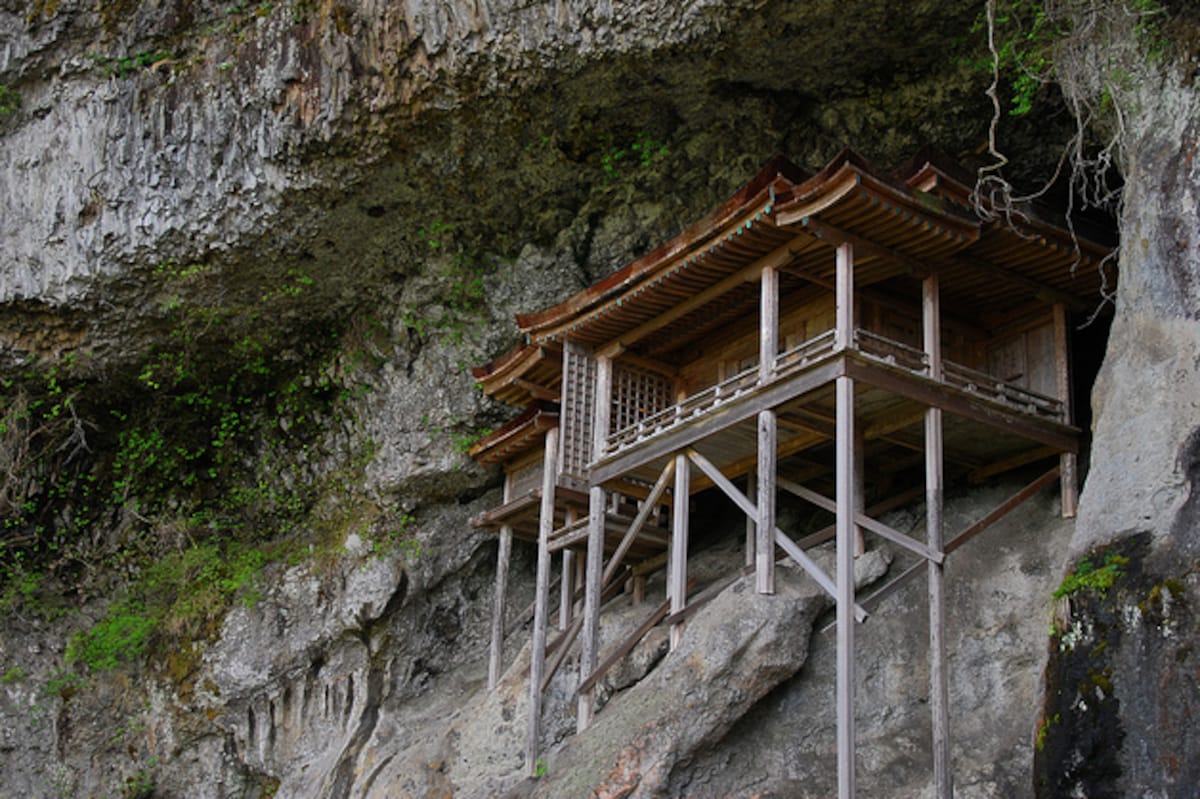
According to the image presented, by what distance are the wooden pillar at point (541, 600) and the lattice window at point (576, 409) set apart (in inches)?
18.2

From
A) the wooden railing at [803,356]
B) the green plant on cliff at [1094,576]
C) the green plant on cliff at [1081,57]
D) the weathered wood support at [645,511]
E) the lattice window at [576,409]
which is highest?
the green plant on cliff at [1081,57]

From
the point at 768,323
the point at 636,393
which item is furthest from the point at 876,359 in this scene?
the point at 636,393

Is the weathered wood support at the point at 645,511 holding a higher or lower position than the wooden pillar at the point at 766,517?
higher

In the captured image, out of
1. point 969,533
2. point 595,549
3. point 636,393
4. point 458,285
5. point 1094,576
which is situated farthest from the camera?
point 458,285

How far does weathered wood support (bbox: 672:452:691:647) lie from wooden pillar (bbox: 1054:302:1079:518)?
12.7ft

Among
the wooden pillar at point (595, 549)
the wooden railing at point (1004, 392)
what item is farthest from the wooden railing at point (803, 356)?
the wooden pillar at point (595, 549)

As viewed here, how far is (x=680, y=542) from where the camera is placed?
14211 mm

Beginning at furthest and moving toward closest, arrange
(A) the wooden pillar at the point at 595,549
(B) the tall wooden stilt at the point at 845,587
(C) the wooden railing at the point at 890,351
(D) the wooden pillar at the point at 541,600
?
(D) the wooden pillar at the point at 541,600 → (A) the wooden pillar at the point at 595,549 → (C) the wooden railing at the point at 890,351 → (B) the tall wooden stilt at the point at 845,587

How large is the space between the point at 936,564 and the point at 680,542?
303 centimetres

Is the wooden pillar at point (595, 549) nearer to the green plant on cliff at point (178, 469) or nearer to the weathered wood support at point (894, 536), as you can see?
the weathered wood support at point (894, 536)

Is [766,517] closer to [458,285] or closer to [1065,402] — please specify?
[1065,402]

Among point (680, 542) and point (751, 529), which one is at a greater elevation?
point (751, 529)

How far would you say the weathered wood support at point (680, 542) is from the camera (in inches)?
556

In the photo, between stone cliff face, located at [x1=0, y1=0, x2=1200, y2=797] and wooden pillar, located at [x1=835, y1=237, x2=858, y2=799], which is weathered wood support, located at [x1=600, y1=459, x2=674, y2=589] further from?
wooden pillar, located at [x1=835, y1=237, x2=858, y2=799]
